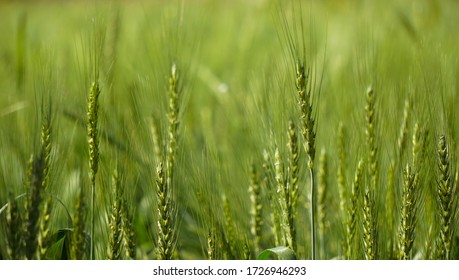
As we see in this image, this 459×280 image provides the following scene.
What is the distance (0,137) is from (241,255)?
0.37 metres

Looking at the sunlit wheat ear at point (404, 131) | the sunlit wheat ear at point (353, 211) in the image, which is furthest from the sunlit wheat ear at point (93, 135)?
the sunlit wheat ear at point (404, 131)

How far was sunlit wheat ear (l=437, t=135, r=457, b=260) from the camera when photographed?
69cm

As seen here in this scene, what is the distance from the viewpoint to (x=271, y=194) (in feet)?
2.54

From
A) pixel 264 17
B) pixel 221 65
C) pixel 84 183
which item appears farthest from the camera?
pixel 264 17

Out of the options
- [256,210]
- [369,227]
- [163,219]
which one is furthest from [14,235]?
[369,227]

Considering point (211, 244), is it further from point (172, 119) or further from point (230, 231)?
point (172, 119)

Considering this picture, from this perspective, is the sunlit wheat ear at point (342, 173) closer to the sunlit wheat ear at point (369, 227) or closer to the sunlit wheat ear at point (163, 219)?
the sunlit wheat ear at point (369, 227)

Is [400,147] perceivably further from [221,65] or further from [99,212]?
[221,65]

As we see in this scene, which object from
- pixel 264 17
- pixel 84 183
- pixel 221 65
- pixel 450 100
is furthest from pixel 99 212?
pixel 264 17

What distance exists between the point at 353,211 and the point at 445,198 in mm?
105

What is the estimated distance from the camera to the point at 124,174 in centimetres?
73

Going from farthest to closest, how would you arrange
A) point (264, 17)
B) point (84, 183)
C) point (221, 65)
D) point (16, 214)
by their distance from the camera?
point (264, 17)
point (221, 65)
point (84, 183)
point (16, 214)

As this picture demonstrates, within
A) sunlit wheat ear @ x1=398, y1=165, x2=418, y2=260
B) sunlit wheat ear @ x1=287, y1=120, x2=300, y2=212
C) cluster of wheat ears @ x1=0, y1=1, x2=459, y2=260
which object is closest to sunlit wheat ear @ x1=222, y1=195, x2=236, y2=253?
cluster of wheat ears @ x1=0, y1=1, x2=459, y2=260
